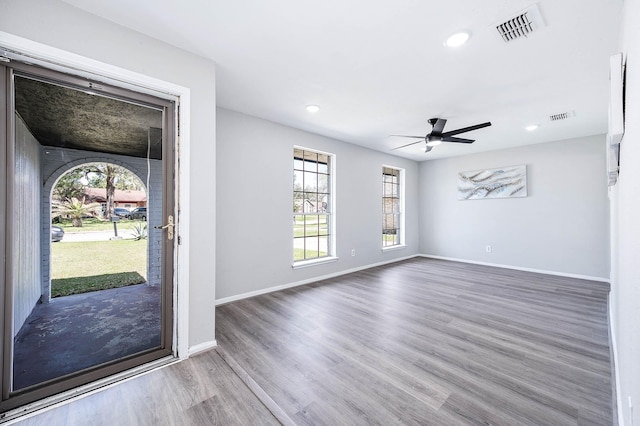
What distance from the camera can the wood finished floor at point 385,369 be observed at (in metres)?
1.58

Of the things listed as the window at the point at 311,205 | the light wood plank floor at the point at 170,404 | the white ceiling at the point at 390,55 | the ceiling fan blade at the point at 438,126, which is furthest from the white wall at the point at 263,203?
the ceiling fan blade at the point at 438,126

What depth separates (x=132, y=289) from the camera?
10.2ft

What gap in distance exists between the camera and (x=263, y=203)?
12.7 ft

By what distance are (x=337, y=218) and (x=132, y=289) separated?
3238 millimetres

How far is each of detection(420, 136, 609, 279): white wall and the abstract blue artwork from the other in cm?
11

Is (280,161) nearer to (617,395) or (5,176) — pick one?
(5,176)

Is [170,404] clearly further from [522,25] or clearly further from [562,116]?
[562,116]

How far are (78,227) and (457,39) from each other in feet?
11.4

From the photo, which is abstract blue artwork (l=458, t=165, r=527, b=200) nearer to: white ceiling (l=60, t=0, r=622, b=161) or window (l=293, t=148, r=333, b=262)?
white ceiling (l=60, t=0, r=622, b=161)

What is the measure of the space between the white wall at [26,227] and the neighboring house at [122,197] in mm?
399

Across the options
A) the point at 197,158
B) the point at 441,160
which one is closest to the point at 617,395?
the point at 197,158

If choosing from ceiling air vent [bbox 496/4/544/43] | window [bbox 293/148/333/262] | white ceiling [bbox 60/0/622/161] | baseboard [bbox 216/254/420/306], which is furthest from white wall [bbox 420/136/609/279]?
ceiling air vent [bbox 496/4/544/43]

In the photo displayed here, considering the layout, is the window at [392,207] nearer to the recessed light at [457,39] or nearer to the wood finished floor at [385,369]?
the wood finished floor at [385,369]

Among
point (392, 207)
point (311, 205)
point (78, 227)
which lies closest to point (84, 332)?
point (78, 227)
